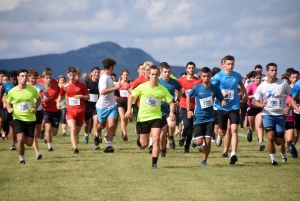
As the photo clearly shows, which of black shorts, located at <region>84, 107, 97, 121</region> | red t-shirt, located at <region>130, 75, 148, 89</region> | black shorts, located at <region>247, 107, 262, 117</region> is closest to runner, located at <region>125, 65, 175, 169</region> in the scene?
red t-shirt, located at <region>130, 75, 148, 89</region>

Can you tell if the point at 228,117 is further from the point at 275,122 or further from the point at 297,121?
the point at 297,121

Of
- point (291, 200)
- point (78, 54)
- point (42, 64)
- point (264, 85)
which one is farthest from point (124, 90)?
point (78, 54)

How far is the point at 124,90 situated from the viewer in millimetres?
24703

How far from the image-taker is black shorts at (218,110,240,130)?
1525cm

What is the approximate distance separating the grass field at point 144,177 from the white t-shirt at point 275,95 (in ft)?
3.70

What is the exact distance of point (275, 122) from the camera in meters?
14.6

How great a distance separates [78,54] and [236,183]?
11627 centimetres

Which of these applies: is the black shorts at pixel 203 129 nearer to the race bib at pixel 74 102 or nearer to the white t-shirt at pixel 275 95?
the white t-shirt at pixel 275 95

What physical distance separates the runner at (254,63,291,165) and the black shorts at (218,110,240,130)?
81 cm

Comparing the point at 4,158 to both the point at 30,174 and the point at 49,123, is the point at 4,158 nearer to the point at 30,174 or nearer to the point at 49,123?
the point at 49,123

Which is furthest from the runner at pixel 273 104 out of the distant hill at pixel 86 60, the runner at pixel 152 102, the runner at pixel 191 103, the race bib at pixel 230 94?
the distant hill at pixel 86 60

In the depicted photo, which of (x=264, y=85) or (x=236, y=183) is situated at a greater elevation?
(x=264, y=85)

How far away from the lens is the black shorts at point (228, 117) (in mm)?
15248

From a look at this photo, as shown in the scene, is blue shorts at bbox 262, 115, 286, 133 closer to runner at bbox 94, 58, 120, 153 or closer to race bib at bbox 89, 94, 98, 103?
runner at bbox 94, 58, 120, 153
